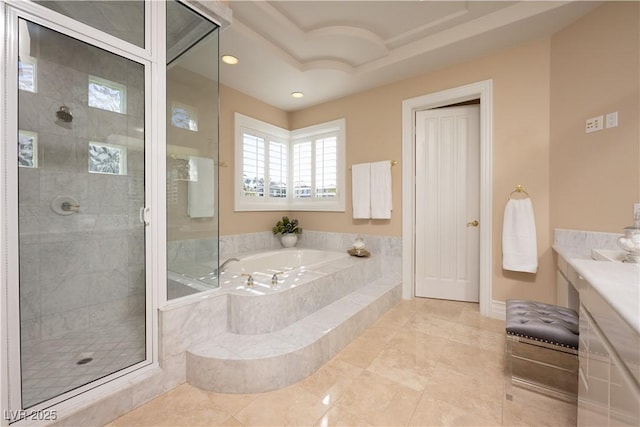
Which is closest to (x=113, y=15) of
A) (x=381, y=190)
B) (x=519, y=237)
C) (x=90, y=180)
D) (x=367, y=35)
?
(x=90, y=180)

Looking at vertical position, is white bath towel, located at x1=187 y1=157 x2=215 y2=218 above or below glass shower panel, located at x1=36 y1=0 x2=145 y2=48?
below

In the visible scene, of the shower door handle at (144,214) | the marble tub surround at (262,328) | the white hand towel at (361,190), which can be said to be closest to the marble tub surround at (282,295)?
the marble tub surround at (262,328)

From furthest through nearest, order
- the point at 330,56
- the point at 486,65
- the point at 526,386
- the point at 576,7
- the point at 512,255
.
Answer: the point at 330,56
the point at 486,65
the point at 512,255
the point at 576,7
the point at 526,386

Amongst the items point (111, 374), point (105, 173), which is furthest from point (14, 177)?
point (111, 374)

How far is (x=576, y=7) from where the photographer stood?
193cm

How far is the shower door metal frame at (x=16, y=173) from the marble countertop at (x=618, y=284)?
1962mm

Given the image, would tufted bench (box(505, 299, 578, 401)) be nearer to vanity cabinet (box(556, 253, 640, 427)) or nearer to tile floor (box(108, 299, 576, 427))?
tile floor (box(108, 299, 576, 427))

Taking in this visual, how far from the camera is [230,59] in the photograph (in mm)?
2586

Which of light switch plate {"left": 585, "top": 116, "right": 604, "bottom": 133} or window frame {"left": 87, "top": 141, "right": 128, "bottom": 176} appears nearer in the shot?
window frame {"left": 87, "top": 141, "right": 128, "bottom": 176}

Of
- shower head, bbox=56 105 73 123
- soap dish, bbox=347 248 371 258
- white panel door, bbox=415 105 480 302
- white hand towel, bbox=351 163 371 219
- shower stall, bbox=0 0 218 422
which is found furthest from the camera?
white hand towel, bbox=351 163 371 219

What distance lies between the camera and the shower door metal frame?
113 centimetres

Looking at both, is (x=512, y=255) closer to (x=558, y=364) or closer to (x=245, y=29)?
(x=558, y=364)

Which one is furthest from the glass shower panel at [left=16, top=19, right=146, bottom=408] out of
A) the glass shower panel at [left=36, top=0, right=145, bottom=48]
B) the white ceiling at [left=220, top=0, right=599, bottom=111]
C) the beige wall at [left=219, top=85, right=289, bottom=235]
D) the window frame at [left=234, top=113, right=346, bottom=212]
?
the window frame at [left=234, top=113, right=346, bottom=212]

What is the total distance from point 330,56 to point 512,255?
2639 millimetres
